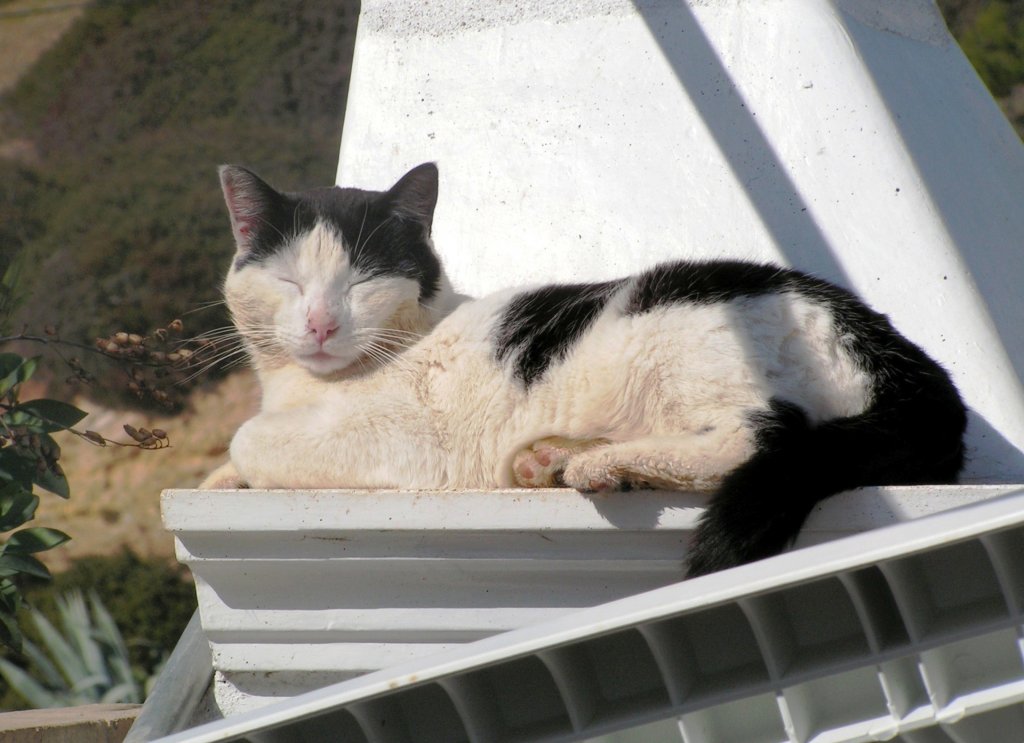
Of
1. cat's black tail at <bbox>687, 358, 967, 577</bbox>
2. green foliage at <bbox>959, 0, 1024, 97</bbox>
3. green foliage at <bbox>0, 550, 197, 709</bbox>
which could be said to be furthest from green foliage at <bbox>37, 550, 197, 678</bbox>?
green foliage at <bbox>959, 0, 1024, 97</bbox>

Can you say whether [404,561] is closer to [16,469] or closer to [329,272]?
[329,272]

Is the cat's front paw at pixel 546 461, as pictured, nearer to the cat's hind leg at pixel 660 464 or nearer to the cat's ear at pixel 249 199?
the cat's hind leg at pixel 660 464

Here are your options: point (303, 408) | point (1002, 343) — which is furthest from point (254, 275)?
point (1002, 343)

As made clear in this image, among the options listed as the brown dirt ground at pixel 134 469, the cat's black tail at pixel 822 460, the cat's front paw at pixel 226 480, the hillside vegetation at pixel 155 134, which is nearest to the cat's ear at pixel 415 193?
the cat's front paw at pixel 226 480

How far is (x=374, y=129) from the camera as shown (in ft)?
7.96

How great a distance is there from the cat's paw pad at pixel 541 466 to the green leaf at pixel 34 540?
49.3 inches

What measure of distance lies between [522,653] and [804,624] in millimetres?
268

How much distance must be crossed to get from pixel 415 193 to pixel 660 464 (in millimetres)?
781

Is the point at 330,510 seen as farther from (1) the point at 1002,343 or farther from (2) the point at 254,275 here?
(1) the point at 1002,343

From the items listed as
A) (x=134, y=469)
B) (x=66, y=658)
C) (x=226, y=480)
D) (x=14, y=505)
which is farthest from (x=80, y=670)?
(x=226, y=480)

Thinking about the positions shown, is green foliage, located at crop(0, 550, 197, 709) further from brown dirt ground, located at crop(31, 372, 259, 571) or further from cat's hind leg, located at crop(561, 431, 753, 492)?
cat's hind leg, located at crop(561, 431, 753, 492)

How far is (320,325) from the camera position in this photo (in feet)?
5.57

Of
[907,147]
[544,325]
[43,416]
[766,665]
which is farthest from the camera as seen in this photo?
[43,416]

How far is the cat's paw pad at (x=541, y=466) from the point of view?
4.76ft
